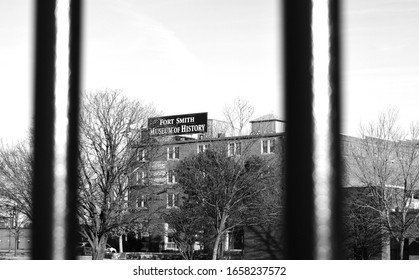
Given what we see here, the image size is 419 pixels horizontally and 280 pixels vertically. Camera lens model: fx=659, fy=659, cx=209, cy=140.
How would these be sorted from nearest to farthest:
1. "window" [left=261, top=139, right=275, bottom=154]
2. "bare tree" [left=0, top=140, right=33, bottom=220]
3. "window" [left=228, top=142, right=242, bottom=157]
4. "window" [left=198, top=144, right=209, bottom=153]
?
"bare tree" [left=0, top=140, right=33, bottom=220] → "window" [left=228, top=142, right=242, bottom=157] → "window" [left=198, top=144, right=209, bottom=153] → "window" [left=261, top=139, right=275, bottom=154]

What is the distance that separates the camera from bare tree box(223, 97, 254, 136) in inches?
773

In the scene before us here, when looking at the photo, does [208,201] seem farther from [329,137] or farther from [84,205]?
[329,137]

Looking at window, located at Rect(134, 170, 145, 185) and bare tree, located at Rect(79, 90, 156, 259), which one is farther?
window, located at Rect(134, 170, 145, 185)

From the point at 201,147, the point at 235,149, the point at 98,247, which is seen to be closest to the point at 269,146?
the point at 201,147

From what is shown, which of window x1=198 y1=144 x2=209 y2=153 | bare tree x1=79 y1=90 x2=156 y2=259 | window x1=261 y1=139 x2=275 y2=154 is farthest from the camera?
window x1=261 y1=139 x2=275 y2=154

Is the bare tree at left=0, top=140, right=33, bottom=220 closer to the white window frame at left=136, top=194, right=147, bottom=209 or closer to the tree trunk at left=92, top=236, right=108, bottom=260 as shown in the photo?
the tree trunk at left=92, top=236, right=108, bottom=260

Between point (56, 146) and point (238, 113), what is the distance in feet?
63.6

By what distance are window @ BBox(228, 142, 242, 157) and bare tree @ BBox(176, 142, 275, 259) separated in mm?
153

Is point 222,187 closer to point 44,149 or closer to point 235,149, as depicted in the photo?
point 235,149

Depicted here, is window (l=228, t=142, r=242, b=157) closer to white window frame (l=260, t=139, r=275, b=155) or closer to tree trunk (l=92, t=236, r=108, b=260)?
white window frame (l=260, t=139, r=275, b=155)

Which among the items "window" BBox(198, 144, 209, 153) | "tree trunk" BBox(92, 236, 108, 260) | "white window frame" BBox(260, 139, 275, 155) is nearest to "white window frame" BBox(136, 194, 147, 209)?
"tree trunk" BBox(92, 236, 108, 260)

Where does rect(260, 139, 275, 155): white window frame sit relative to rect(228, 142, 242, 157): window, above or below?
above

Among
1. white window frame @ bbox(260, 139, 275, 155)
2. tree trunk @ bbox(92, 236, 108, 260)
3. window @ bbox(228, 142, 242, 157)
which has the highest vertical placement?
white window frame @ bbox(260, 139, 275, 155)

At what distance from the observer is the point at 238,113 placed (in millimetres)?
19922
